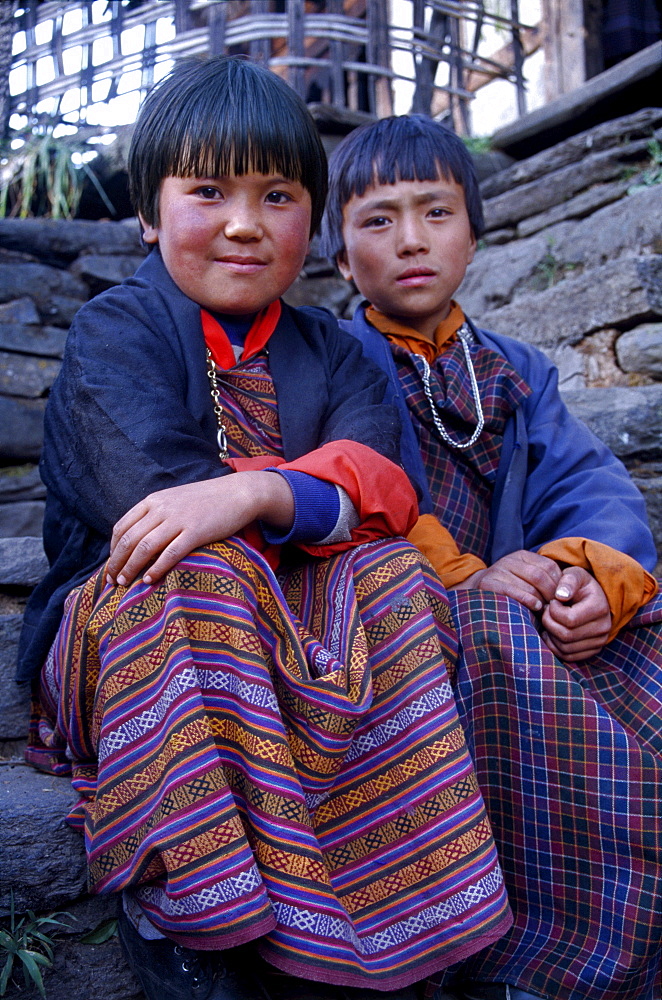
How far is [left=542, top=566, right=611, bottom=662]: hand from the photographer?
5.33ft

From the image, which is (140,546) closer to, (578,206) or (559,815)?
(559,815)

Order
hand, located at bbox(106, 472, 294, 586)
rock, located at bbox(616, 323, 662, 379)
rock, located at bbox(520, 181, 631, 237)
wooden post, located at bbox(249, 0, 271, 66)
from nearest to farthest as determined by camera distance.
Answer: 1. hand, located at bbox(106, 472, 294, 586)
2. rock, located at bbox(616, 323, 662, 379)
3. rock, located at bbox(520, 181, 631, 237)
4. wooden post, located at bbox(249, 0, 271, 66)

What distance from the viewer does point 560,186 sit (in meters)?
4.15

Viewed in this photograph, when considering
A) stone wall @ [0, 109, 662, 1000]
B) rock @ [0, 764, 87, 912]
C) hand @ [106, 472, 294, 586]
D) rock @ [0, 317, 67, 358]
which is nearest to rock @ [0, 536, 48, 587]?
stone wall @ [0, 109, 662, 1000]

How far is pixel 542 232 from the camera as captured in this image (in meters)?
4.09

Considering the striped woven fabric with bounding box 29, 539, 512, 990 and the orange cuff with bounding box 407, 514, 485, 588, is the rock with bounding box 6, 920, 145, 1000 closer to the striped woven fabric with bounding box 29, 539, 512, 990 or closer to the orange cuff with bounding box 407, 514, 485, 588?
the striped woven fabric with bounding box 29, 539, 512, 990

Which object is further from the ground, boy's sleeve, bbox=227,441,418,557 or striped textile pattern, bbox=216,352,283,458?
striped textile pattern, bbox=216,352,283,458

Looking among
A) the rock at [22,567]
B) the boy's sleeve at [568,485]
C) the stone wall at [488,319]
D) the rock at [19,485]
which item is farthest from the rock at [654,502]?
the rock at [19,485]

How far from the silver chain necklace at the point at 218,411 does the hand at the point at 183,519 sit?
0.22m

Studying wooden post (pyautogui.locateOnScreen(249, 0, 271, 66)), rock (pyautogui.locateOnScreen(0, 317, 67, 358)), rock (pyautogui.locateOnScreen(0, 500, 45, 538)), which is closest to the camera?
rock (pyautogui.locateOnScreen(0, 500, 45, 538))

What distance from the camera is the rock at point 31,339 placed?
3705 millimetres

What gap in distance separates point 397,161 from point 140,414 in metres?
1.08

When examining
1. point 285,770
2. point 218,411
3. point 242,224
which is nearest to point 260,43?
point 242,224

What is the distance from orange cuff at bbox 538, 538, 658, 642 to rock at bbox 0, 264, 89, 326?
2.89m
